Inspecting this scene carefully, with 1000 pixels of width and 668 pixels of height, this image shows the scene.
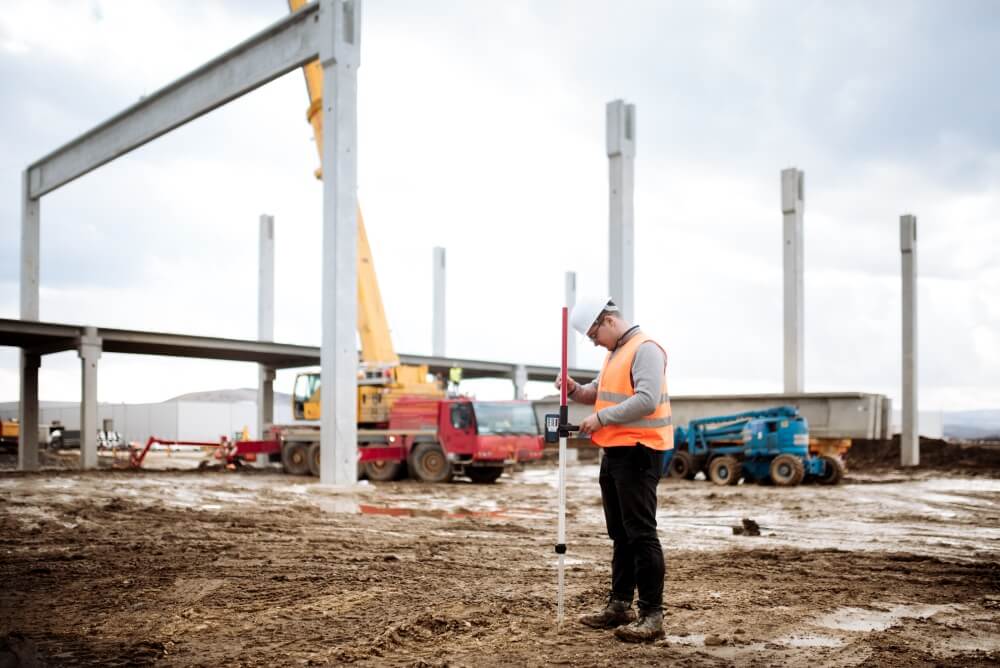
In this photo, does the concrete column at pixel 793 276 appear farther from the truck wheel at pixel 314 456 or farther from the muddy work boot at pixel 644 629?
the muddy work boot at pixel 644 629

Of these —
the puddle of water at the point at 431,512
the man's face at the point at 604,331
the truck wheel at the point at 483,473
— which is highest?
the man's face at the point at 604,331

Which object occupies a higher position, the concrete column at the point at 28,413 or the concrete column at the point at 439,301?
the concrete column at the point at 439,301

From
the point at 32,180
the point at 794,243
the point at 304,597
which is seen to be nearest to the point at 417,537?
the point at 304,597

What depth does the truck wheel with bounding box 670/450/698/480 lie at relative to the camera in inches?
870

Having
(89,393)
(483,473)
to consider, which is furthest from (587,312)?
Answer: (89,393)

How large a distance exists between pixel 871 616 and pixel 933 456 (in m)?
27.5

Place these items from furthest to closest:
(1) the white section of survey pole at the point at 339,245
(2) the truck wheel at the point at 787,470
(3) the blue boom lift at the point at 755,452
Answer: (3) the blue boom lift at the point at 755,452
(2) the truck wheel at the point at 787,470
(1) the white section of survey pole at the point at 339,245

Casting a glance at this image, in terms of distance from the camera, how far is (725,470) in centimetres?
2089

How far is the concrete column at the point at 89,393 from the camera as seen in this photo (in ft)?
87.8

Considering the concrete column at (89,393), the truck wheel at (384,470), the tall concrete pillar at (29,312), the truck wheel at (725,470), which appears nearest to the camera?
the truck wheel at (725,470)

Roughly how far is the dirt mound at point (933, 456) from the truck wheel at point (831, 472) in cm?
840

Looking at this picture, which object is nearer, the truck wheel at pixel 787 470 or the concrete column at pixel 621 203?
the truck wheel at pixel 787 470

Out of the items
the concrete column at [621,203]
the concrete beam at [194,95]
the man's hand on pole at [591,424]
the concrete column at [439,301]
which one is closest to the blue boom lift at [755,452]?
the concrete column at [621,203]

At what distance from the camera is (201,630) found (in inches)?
217
